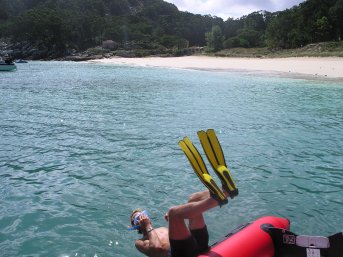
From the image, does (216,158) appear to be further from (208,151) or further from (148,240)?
(148,240)

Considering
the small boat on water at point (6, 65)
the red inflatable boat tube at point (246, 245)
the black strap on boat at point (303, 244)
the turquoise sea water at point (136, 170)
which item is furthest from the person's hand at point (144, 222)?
the small boat on water at point (6, 65)

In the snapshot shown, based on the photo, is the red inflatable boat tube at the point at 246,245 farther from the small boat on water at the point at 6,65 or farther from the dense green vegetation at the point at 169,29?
the dense green vegetation at the point at 169,29

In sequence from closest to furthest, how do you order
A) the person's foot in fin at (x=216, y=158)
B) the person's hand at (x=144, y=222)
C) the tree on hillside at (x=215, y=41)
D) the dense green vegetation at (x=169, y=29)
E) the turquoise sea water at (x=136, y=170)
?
the person's foot in fin at (x=216, y=158) < the person's hand at (x=144, y=222) < the turquoise sea water at (x=136, y=170) < the dense green vegetation at (x=169, y=29) < the tree on hillside at (x=215, y=41)

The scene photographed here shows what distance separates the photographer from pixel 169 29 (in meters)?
109

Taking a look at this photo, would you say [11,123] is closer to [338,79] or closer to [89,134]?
[89,134]

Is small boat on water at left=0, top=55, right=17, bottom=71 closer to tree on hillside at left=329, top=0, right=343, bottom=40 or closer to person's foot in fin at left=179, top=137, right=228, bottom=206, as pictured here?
person's foot in fin at left=179, top=137, right=228, bottom=206

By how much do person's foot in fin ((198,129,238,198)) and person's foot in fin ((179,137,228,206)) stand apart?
90 mm

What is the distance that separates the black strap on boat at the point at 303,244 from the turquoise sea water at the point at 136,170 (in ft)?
5.24

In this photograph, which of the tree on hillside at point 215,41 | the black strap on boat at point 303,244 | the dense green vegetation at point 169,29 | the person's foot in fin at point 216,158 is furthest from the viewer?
the tree on hillside at point 215,41

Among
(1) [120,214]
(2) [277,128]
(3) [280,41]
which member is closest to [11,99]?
(2) [277,128]

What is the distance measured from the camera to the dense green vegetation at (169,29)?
5512cm

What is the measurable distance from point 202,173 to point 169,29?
109 m

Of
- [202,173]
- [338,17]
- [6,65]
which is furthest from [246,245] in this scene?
[338,17]

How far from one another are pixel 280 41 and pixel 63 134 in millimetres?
52860
